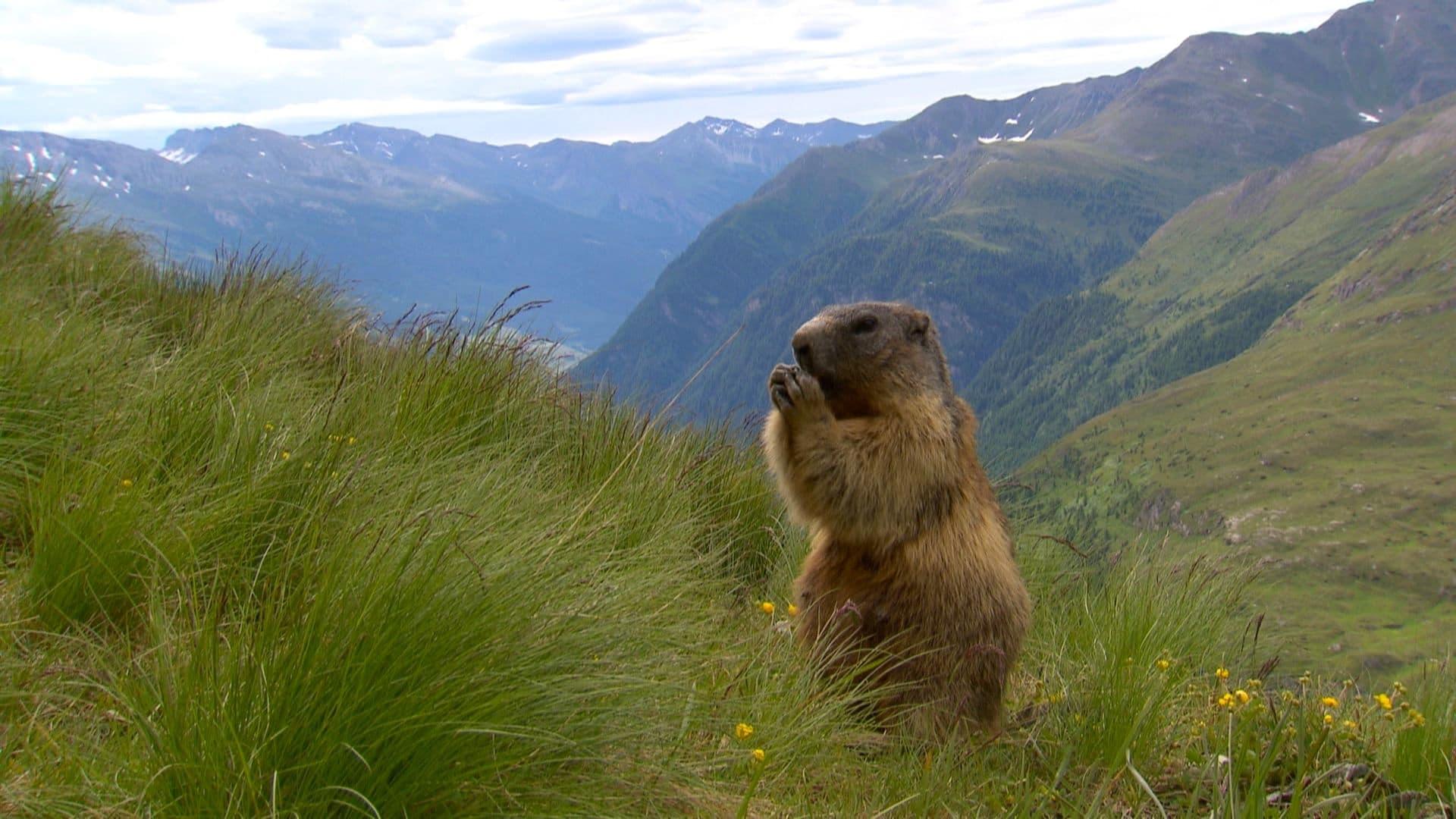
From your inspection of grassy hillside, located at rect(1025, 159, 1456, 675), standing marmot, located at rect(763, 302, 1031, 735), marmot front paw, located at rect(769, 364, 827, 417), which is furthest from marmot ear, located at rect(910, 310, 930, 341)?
grassy hillside, located at rect(1025, 159, 1456, 675)

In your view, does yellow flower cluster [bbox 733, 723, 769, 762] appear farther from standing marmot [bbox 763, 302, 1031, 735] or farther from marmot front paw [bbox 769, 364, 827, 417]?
marmot front paw [bbox 769, 364, 827, 417]

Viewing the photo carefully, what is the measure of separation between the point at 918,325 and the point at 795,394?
1219mm

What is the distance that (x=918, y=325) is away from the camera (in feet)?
21.3

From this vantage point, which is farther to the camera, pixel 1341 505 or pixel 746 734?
pixel 1341 505

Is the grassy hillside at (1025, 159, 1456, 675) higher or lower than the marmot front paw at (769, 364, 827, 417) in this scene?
lower

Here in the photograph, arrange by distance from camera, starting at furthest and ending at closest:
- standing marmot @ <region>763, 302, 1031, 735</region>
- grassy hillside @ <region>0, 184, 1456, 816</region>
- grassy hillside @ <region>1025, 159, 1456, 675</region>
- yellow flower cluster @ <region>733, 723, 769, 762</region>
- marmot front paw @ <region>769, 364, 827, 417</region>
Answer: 1. grassy hillside @ <region>1025, 159, 1456, 675</region>
2. marmot front paw @ <region>769, 364, 827, 417</region>
3. standing marmot @ <region>763, 302, 1031, 735</region>
4. yellow flower cluster @ <region>733, 723, 769, 762</region>
5. grassy hillside @ <region>0, 184, 1456, 816</region>

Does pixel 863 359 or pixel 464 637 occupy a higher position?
pixel 863 359

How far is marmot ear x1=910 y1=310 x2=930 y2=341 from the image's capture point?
6.45 metres

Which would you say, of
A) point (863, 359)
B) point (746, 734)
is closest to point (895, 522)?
point (863, 359)

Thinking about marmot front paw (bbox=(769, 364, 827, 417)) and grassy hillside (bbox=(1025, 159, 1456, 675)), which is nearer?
marmot front paw (bbox=(769, 364, 827, 417))

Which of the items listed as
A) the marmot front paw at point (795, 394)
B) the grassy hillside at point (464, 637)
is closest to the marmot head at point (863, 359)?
the marmot front paw at point (795, 394)

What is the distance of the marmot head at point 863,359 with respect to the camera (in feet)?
20.2

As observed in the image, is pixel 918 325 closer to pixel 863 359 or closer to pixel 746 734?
pixel 863 359

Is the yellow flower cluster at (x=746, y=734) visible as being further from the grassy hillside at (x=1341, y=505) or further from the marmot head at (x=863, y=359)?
the grassy hillside at (x=1341, y=505)
